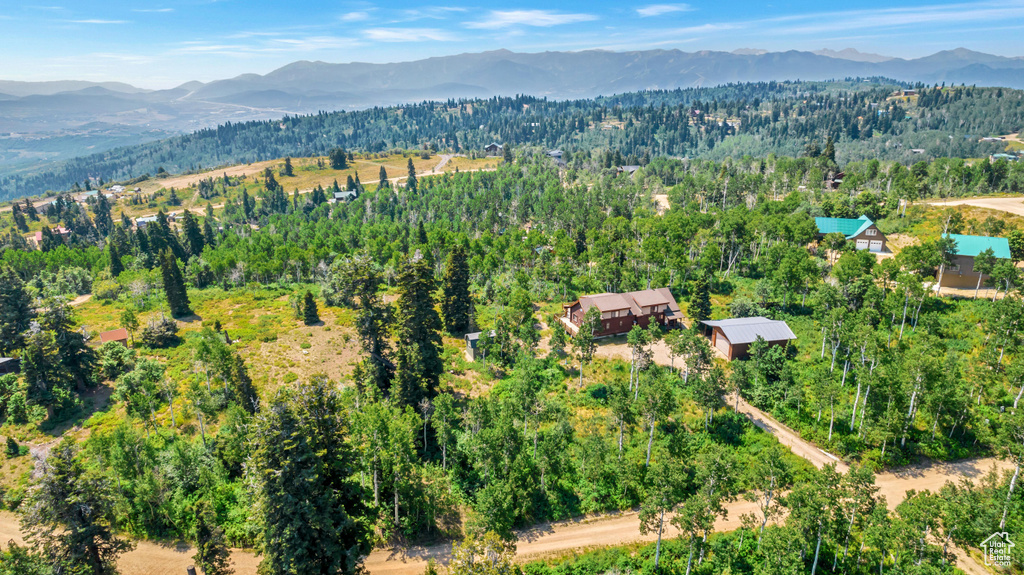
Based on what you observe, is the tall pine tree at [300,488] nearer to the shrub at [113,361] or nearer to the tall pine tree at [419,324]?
the tall pine tree at [419,324]

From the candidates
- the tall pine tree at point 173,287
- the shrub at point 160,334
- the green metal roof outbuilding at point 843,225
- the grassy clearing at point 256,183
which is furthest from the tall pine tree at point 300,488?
the grassy clearing at point 256,183

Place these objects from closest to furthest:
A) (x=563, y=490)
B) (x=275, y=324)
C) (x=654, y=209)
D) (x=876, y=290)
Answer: (x=563, y=490), (x=876, y=290), (x=275, y=324), (x=654, y=209)

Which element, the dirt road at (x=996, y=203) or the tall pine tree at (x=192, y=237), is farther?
the tall pine tree at (x=192, y=237)

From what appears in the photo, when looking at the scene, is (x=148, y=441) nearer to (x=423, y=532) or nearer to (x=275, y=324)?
(x=423, y=532)

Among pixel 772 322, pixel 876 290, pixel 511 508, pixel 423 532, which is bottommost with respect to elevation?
pixel 423 532

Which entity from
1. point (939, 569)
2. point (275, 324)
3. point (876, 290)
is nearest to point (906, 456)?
point (939, 569)

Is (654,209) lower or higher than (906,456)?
higher
